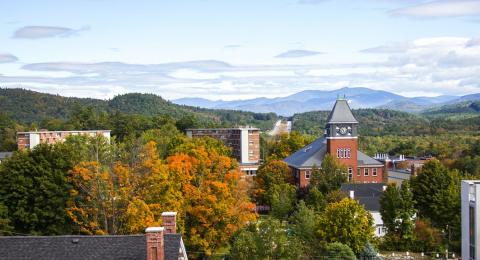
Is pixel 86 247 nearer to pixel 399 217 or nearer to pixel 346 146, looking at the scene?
pixel 399 217

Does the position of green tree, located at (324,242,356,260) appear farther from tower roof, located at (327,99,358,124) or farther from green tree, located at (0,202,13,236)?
tower roof, located at (327,99,358,124)

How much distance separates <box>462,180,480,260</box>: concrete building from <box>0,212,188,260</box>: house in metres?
15.0

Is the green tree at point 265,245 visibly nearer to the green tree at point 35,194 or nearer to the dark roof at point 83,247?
the dark roof at point 83,247

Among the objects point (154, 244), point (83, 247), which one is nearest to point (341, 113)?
point (83, 247)

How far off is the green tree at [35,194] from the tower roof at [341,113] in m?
39.8

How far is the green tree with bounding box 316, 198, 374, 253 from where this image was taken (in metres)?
44.6

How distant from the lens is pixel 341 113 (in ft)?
256

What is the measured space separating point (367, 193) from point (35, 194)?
32.2 metres

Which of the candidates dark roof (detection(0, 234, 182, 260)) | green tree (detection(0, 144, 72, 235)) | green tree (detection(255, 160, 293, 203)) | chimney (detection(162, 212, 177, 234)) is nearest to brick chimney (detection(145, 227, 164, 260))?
dark roof (detection(0, 234, 182, 260))

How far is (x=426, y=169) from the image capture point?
55.6 m

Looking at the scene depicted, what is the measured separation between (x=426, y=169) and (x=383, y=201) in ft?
18.1

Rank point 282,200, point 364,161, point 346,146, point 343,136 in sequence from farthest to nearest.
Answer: point 364,161 < point 346,146 < point 343,136 < point 282,200

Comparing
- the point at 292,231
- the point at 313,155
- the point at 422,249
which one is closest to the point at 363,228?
the point at 292,231

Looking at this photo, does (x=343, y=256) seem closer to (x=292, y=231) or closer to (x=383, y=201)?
(x=292, y=231)
